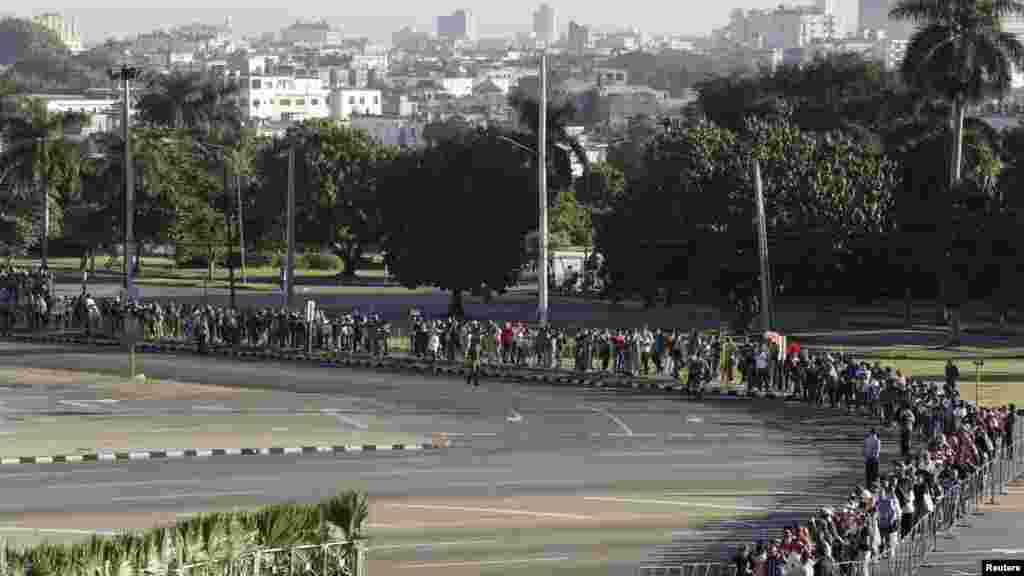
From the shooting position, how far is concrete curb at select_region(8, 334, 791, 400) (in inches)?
2427

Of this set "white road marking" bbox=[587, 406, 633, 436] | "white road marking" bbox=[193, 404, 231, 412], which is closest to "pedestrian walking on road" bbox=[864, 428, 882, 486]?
"white road marking" bbox=[587, 406, 633, 436]

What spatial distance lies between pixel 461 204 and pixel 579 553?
59.8 metres

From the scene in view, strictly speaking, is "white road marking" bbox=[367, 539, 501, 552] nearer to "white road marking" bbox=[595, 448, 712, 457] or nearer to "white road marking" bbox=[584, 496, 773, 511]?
"white road marking" bbox=[584, 496, 773, 511]

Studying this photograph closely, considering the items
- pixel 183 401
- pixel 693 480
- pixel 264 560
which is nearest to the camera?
pixel 264 560

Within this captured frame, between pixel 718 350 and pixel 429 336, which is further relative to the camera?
pixel 429 336

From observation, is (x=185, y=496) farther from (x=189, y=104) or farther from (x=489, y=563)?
(x=189, y=104)

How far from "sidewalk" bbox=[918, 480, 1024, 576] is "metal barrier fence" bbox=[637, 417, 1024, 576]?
0.19 metres

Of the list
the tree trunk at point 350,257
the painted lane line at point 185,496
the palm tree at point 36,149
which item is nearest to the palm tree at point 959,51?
the tree trunk at point 350,257

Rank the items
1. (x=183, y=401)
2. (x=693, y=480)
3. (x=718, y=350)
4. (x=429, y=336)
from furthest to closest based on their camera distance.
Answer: (x=429, y=336), (x=718, y=350), (x=183, y=401), (x=693, y=480)

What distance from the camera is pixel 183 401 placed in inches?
2277

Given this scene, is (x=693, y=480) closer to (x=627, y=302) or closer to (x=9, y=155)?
(x=627, y=302)

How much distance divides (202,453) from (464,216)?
156 ft

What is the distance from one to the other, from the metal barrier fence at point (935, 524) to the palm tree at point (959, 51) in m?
48.6

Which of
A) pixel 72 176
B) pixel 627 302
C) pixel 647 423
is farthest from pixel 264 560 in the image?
pixel 72 176
